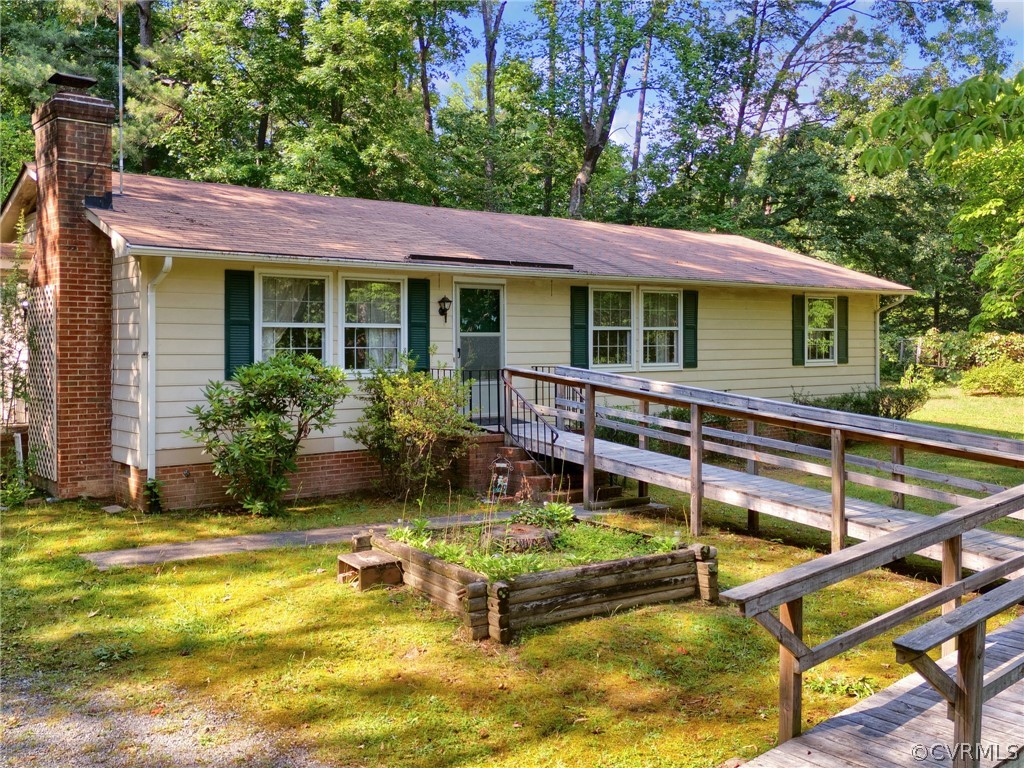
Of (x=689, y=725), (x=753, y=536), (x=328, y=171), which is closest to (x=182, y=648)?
(x=689, y=725)

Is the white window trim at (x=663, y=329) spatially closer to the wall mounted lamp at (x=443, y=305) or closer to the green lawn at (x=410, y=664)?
the wall mounted lamp at (x=443, y=305)

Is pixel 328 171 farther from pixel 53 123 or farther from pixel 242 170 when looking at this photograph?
pixel 53 123

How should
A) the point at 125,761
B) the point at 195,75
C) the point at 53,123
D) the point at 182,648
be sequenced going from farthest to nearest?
the point at 195,75, the point at 53,123, the point at 182,648, the point at 125,761

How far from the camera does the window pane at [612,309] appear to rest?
13.3 metres

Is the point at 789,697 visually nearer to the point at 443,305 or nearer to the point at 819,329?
→ the point at 443,305

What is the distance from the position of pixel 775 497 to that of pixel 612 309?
6.00 m

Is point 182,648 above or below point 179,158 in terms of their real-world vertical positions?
below

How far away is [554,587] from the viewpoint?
555cm

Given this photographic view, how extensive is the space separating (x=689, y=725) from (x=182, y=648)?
322 centimetres

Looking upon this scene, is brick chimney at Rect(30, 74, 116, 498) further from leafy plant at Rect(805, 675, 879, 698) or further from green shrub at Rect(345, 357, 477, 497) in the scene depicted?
leafy plant at Rect(805, 675, 879, 698)

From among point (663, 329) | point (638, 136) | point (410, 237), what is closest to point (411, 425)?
point (410, 237)

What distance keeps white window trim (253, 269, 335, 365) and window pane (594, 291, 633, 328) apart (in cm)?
457

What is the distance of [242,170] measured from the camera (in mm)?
20859

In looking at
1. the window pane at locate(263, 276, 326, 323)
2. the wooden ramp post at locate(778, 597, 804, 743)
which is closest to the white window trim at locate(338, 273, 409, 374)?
the window pane at locate(263, 276, 326, 323)
